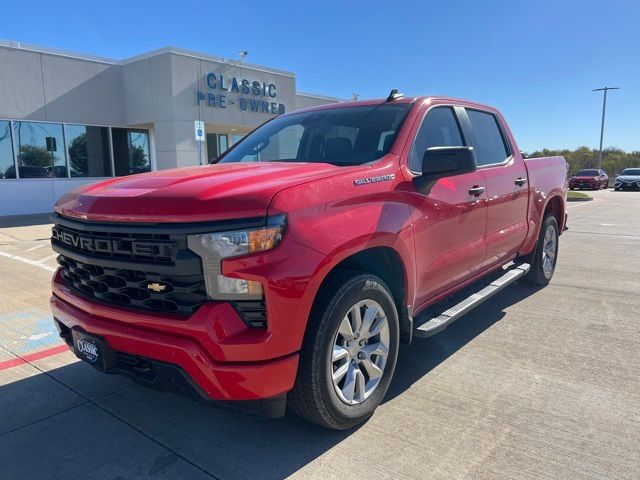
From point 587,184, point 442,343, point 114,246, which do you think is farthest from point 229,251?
point 587,184

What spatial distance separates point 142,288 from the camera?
2.53 metres

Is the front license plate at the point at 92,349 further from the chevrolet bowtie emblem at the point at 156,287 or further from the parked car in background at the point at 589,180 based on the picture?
the parked car in background at the point at 589,180

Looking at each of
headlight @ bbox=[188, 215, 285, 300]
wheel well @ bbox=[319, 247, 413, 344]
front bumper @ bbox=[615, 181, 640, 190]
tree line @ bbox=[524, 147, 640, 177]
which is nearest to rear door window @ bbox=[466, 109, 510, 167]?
wheel well @ bbox=[319, 247, 413, 344]

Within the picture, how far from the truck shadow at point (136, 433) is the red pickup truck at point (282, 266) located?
33 cm

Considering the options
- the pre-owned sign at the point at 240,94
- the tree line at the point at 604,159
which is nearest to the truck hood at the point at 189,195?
the pre-owned sign at the point at 240,94

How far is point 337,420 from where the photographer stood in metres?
2.73

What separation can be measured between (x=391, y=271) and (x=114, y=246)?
1.67m

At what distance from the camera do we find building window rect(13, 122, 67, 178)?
1510cm

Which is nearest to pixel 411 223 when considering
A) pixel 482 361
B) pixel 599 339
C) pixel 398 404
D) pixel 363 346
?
pixel 363 346

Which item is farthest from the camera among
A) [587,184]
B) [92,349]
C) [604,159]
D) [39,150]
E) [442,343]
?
[604,159]

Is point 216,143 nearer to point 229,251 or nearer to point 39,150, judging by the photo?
point 39,150

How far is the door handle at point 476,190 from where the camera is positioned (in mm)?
3895

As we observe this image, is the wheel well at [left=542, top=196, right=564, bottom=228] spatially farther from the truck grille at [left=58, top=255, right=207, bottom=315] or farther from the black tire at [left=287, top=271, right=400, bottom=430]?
the truck grille at [left=58, top=255, right=207, bottom=315]

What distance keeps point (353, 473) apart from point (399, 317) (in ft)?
3.53
